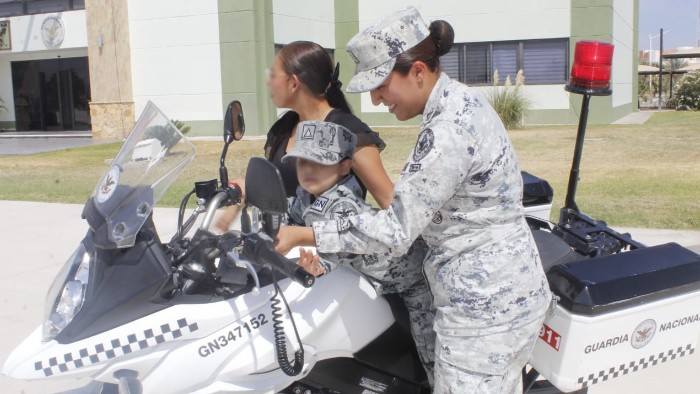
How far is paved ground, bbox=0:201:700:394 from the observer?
3961 mm

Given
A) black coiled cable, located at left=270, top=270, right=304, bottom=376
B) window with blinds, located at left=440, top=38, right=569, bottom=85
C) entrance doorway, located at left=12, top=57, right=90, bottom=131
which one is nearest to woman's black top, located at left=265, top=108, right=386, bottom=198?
black coiled cable, located at left=270, top=270, right=304, bottom=376

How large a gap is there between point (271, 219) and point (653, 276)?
1.31 meters

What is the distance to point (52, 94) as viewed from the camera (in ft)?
86.5

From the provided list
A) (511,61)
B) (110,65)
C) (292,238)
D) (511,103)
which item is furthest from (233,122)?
(511,61)

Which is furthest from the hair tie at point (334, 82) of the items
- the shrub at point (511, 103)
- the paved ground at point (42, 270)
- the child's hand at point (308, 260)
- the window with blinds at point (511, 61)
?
the window with blinds at point (511, 61)

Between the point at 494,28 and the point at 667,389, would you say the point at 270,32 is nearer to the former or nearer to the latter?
the point at 494,28

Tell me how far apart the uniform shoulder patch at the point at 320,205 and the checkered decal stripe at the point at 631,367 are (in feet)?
3.24

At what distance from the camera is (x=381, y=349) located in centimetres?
249

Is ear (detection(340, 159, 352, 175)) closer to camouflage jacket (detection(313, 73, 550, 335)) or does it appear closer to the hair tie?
camouflage jacket (detection(313, 73, 550, 335))

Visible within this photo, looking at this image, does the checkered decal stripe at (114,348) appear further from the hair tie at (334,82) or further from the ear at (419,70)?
the hair tie at (334,82)

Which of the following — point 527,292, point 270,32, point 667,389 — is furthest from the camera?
point 270,32

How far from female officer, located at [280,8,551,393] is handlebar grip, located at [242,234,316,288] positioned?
5.9 inches

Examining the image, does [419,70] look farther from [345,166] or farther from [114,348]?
[114,348]

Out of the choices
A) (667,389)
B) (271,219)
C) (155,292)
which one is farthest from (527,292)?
(667,389)
